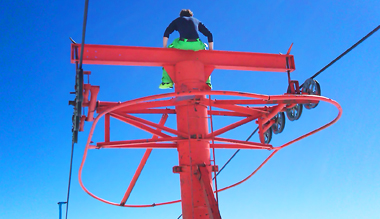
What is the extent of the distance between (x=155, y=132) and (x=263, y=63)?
3547mm

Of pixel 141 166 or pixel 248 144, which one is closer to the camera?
pixel 248 144

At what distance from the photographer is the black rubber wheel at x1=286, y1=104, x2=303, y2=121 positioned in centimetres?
973

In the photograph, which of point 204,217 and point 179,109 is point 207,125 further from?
point 204,217

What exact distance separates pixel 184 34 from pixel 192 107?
2.01 m

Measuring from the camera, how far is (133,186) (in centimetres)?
1070

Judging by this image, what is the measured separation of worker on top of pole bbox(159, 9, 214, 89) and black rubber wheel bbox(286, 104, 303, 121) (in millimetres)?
2931

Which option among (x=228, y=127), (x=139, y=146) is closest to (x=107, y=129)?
(x=139, y=146)

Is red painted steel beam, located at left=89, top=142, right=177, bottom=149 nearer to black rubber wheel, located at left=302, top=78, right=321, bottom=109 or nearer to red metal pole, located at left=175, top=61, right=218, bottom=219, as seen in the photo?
red metal pole, located at left=175, top=61, right=218, bottom=219

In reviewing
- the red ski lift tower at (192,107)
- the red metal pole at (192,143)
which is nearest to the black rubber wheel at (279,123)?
the red ski lift tower at (192,107)

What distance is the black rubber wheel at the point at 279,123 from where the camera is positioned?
10724 millimetres

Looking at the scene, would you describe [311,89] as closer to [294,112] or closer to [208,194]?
[294,112]

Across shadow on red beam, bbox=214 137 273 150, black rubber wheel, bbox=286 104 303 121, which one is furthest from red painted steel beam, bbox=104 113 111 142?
black rubber wheel, bbox=286 104 303 121

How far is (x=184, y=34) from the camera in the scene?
938 centimetres

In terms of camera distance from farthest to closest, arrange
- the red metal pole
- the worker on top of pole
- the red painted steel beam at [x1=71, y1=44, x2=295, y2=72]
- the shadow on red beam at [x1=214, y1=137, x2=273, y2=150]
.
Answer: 1. the worker on top of pole
2. the red painted steel beam at [x1=71, y1=44, x2=295, y2=72]
3. the shadow on red beam at [x1=214, y1=137, x2=273, y2=150]
4. the red metal pole
